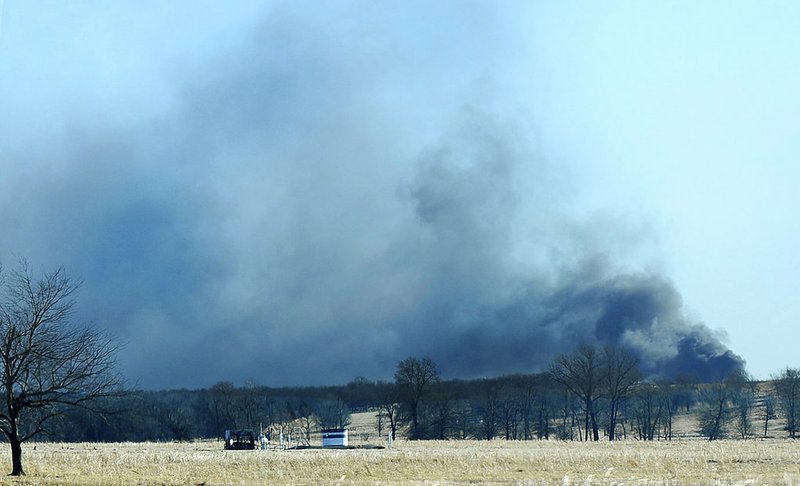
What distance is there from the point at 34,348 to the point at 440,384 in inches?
3617

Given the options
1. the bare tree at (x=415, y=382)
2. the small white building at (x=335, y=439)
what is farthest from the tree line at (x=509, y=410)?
the small white building at (x=335, y=439)

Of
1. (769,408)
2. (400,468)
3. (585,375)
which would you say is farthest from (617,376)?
(400,468)

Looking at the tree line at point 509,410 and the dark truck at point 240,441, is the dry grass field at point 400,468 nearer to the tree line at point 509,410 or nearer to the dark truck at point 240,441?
the dark truck at point 240,441

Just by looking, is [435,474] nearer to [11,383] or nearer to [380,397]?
[11,383]

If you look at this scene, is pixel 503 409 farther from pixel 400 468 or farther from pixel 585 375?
pixel 400 468

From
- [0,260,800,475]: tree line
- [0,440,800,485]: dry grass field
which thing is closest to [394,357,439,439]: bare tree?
[0,260,800,475]: tree line

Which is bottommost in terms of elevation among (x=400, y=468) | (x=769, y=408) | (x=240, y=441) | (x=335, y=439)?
(x=769, y=408)

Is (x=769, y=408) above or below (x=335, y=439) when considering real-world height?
below

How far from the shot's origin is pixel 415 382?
121812 millimetres

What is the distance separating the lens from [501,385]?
142 m

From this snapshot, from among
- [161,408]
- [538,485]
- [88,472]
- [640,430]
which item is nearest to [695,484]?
[538,485]

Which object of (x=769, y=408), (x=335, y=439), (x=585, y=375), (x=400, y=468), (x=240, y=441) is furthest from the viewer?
(x=769, y=408)

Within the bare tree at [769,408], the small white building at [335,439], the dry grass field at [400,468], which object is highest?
the dry grass field at [400,468]

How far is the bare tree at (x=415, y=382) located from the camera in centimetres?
12138
